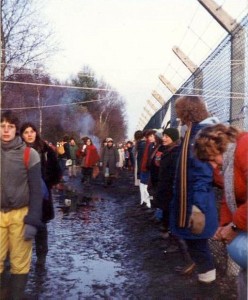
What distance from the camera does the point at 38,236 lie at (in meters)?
5.61

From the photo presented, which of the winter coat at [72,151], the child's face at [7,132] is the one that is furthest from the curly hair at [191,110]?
the winter coat at [72,151]

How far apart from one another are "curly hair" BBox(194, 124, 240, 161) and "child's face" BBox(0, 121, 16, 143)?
4.55ft

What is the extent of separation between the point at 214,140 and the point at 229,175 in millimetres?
257

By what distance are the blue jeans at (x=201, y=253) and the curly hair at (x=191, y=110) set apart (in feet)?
3.51

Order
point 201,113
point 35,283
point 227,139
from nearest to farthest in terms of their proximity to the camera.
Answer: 1. point 227,139
2. point 201,113
3. point 35,283

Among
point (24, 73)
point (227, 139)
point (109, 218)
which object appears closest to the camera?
point (227, 139)

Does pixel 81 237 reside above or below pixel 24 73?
below

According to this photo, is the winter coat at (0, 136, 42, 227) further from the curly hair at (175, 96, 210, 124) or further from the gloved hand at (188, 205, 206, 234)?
the curly hair at (175, 96, 210, 124)

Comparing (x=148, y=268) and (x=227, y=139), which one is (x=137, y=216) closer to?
(x=148, y=268)

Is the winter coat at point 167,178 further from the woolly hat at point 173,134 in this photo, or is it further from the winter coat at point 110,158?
the winter coat at point 110,158

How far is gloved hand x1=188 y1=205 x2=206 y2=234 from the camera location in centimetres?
396

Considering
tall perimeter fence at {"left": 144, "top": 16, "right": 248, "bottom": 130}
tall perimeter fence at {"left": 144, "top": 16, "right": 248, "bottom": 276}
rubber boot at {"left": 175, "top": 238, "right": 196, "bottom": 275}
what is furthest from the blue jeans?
tall perimeter fence at {"left": 144, "top": 16, "right": 248, "bottom": 130}

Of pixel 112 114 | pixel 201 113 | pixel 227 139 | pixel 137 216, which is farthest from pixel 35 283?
pixel 112 114

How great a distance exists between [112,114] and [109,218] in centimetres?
6038
